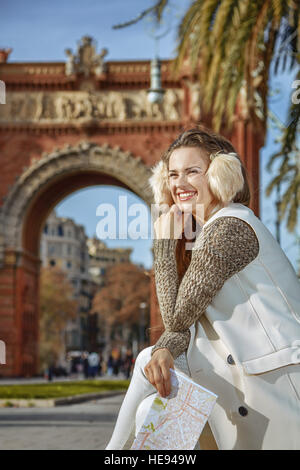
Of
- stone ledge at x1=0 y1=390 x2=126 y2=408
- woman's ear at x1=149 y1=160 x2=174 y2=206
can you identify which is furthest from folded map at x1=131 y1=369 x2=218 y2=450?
stone ledge at x1=0 y1=390 x2=126 y2=408

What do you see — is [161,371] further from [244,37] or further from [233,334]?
[244,37]

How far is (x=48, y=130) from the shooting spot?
28.0 meters

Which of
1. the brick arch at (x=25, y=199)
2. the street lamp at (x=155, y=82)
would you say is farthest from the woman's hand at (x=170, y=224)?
the brick arch at (x=25, y=199)

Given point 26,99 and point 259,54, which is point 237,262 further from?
point 26,99

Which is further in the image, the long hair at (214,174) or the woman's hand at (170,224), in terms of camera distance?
the woman's hand at (170,224)

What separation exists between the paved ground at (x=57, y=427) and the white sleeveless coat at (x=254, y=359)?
5374mm

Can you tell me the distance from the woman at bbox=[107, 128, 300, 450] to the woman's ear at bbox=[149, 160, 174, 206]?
11.0 inches

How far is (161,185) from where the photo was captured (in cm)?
301

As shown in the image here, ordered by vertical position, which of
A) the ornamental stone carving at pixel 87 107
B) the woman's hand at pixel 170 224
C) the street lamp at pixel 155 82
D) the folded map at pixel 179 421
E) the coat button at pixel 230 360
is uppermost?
the ornamental stone carving at pixel 87 107

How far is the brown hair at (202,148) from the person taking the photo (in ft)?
9.24

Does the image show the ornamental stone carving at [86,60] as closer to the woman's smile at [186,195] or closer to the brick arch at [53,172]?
the brick arch at [53,172]

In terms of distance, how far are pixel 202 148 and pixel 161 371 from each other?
2.73ft


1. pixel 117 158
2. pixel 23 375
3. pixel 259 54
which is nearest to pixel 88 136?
pixel 117 158

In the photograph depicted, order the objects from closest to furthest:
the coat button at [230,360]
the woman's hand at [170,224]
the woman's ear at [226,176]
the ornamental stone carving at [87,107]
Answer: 1. the coat button at [230,360]
2. the woman's ear at [226,176]
3. the woman's hand at [170,224]
4. the ornamental stone carving at [87,107]
